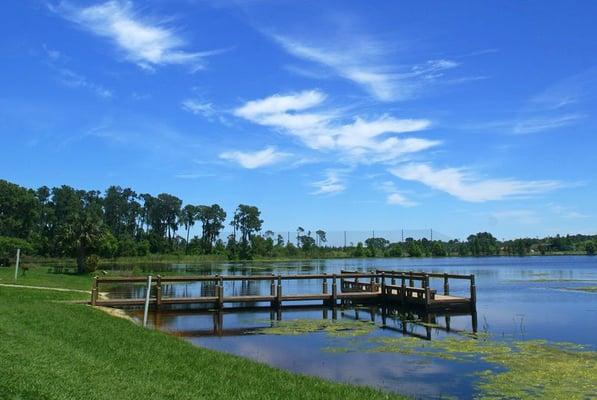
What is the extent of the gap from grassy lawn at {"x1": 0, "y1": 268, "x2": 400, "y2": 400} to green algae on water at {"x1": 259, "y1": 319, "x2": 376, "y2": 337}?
8006 mm

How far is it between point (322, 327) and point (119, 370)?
1487 centimetres

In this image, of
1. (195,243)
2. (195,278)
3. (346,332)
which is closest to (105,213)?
(195,243)

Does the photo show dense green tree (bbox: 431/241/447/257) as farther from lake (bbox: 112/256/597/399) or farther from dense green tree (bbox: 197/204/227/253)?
lake (bbox: 112/256/597/399)

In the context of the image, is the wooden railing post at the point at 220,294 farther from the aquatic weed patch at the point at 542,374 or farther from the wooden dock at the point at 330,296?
the aquatic weed patch at the point at 542,374

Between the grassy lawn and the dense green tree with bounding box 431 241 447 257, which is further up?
the dense green tree with bounding box 431 241 447 257

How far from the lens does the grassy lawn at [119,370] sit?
842 cm

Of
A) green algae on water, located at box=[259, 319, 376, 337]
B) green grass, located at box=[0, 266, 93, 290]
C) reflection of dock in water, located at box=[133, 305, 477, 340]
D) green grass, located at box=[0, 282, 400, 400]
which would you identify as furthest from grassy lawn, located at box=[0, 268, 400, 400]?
green grass, located at box=[0, 266, 93, 290]

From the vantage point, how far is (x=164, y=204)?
157 meters

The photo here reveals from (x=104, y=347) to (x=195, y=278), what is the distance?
57.7 feet

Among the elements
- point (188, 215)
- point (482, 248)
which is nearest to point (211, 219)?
point (188, 215)

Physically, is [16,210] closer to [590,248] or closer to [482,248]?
[482,248]

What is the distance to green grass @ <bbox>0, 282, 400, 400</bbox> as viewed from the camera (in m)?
8.42

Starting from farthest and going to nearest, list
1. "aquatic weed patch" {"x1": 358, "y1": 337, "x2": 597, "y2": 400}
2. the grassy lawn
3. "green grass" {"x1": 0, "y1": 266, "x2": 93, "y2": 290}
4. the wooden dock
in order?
"green grass" {"x1": 0, "y1": 266, "x2": 93, "y2": 290}, the wooden dock, "aquatic weed patch" {"x1": 358, "y1": 337, "x2": 597, "y2": 400}, the grassy lawn

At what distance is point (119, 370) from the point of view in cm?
1037
